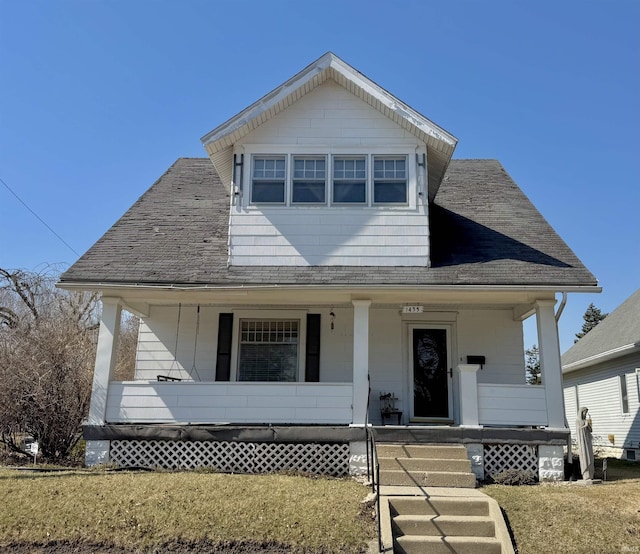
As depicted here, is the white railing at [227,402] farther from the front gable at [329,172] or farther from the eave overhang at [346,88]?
the eave overhang at [346,88]

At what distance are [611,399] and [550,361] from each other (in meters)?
11.0

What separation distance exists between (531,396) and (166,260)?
697 cm

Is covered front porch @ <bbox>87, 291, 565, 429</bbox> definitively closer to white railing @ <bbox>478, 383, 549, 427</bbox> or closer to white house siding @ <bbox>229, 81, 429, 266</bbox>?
white railing @ <bbox>478, 383, 549, 427</bbox>

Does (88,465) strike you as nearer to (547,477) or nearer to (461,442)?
(461,442)

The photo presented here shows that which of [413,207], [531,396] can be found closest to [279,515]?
[531,396]

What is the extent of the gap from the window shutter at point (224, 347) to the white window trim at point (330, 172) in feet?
8.28

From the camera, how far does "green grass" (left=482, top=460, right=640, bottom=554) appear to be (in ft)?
21.3

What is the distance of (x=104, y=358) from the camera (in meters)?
10.2

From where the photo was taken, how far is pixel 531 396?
9773mm

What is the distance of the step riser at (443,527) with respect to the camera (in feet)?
22.7

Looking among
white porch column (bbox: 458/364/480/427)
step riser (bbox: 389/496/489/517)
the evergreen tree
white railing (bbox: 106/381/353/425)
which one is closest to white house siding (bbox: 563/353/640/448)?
white porch column (bbox: 458/364/480/427)

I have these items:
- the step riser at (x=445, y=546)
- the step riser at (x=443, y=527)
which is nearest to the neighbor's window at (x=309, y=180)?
the step riser at (x=443, y=527)

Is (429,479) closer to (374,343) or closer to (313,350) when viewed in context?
(374,343)

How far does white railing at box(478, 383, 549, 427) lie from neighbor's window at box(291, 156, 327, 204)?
15.0 ft
